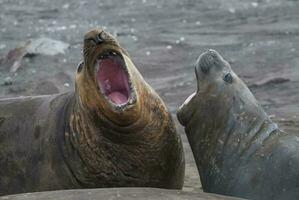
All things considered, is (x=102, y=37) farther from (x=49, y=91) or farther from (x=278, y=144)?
(x=49, y=91)

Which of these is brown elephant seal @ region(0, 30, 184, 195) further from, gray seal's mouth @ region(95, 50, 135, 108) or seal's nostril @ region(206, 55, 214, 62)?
seal's nostril @ region(206, 55, 214, 62)

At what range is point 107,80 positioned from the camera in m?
6.09

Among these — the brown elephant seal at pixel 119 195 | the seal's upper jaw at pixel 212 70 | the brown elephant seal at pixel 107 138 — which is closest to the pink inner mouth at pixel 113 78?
the brown elephant seal at pixel 107 138

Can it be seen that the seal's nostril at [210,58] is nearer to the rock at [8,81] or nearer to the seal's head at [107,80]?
the seal's head at [107,80]

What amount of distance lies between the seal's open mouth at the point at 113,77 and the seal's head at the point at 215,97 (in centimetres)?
45

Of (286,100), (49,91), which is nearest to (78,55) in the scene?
(49,91)

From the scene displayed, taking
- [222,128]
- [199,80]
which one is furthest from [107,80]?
[222,128]

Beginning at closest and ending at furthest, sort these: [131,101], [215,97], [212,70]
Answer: [131,101]
[215,97]
[212,70]

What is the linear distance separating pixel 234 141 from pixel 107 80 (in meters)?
0.85

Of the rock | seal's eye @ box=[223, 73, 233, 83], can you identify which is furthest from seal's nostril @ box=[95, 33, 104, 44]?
the rock

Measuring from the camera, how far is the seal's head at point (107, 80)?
591 cm

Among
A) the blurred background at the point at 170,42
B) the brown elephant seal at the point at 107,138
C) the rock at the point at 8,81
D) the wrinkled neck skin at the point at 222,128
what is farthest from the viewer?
the rock at the point at 8,81

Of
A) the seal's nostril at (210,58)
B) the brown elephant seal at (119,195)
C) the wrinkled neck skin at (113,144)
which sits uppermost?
the seal's nostril at (210,58)

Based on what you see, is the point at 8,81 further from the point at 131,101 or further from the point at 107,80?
the point at 131,101
